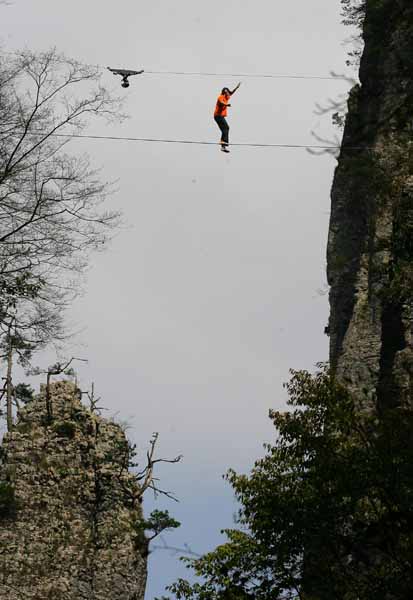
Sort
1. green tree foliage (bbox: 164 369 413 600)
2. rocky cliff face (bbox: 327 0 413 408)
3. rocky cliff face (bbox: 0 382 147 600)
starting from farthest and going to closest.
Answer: rocky cliff face (bbox: 0 382 147 600) < rocky cliff face (bbox: 327 0 413 408) < green tree foliage (bbox: 164 369 413 600)

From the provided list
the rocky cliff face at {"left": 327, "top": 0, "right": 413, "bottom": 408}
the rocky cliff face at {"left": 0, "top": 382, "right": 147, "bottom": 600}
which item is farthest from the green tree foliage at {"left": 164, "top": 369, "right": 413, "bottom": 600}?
the rocky cliff face at {"left": 0, "top": 382, "right": 147, "bottom": 600}

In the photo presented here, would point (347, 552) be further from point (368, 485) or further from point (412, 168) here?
point (412, 168)

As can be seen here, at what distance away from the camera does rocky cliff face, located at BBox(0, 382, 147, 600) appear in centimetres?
2962

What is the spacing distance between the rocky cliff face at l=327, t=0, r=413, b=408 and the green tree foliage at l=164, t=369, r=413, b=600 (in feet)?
16.0

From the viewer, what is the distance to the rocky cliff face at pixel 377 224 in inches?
915

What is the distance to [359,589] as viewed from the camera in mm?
15414

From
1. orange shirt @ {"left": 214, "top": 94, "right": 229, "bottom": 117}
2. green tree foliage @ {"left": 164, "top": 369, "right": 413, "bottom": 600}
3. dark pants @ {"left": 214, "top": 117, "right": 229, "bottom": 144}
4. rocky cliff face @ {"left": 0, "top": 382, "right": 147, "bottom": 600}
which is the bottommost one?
green tree foliage @ {"left": 164, "top": 369, "right": 413, "bottom": 600}

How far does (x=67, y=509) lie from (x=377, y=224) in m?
12.8

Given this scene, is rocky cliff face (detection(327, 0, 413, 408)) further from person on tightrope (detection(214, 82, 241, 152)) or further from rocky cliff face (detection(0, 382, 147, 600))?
rocky cliff face (detection(0, 382, 147, 600))

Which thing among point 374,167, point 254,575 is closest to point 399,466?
point 254,575

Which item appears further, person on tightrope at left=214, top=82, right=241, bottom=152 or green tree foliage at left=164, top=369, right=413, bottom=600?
person on tightrope at left=214, top=82, right=241, bottom=152

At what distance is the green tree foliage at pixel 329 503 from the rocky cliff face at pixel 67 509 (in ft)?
42.0

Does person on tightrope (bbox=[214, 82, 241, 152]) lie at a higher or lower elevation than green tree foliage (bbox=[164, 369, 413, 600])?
higher

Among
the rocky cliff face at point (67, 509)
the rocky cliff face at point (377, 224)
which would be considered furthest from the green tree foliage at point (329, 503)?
the rocky cliff face at point (67, 509)
